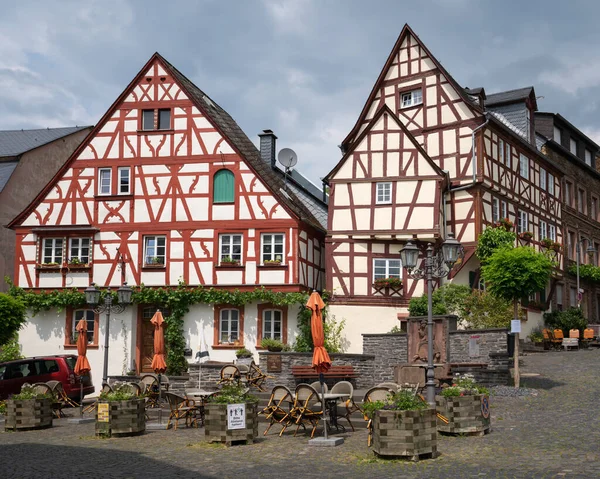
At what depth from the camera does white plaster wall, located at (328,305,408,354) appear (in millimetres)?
28719

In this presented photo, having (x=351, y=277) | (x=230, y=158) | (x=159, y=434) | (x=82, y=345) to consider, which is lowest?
(x=159, y=434)

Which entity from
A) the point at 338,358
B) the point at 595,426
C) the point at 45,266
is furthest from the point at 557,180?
the point at 595,426

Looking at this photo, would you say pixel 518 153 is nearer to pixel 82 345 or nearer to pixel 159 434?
pixel 82 345

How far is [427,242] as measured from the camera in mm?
29125

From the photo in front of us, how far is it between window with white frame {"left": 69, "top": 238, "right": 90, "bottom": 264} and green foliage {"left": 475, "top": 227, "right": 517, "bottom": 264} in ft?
46.5

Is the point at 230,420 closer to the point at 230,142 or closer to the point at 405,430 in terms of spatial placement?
the point at 405,430

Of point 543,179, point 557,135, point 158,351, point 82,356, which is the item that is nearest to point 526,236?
point 543,179

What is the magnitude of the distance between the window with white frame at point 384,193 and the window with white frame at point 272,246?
3740 mm

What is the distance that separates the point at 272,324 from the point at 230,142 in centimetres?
659

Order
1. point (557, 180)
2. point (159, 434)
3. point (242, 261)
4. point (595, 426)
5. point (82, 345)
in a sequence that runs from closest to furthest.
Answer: point (595, 426)
point (159, 434)
point (82, 345)
point (242, 261)
point (557, 180)

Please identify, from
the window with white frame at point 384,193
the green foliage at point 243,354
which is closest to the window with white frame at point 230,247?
the green foliage at point 243,354

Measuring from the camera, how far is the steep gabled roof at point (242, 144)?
2908cm

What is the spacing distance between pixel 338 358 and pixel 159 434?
7.24 meters

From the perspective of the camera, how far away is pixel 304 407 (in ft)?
48.4
